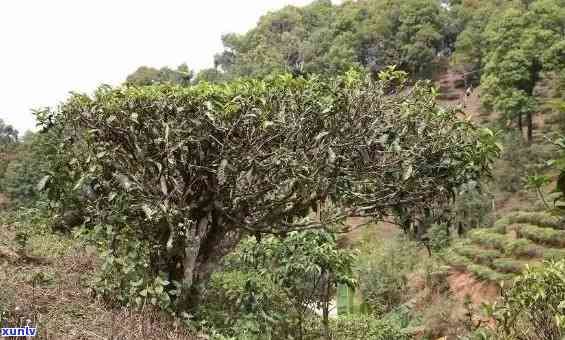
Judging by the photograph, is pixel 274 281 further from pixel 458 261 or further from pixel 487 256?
pixel 458 261

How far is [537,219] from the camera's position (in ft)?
60.5

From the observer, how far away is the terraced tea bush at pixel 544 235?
645 inches

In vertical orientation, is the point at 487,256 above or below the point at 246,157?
below

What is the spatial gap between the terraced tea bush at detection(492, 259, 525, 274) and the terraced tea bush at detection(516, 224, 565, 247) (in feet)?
3.92

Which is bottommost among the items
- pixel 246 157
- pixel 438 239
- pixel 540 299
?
pixel 438 239

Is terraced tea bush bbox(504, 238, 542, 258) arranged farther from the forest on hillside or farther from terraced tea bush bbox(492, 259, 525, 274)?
the forest on hillside

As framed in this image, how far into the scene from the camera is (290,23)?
9181cm

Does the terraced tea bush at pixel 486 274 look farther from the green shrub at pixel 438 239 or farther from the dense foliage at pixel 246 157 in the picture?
the dense foliage at pixel 246 157

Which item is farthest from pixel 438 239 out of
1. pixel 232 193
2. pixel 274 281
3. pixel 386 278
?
pixel 232 193

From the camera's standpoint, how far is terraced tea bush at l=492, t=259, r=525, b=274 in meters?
16.0

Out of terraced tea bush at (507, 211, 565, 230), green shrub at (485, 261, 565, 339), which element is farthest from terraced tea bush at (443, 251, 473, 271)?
green shrub at (485, 261, 565, 339)

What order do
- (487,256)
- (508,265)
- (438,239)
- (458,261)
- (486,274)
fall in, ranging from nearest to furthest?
(508,265) < (486,274) < (487,256) < (458,261) < (438,239)

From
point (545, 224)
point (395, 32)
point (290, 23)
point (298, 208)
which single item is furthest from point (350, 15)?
point (298, 208)

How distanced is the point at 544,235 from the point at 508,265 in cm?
156
